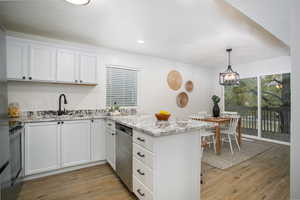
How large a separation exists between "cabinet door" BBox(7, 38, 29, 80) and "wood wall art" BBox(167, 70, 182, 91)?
323 centimetres

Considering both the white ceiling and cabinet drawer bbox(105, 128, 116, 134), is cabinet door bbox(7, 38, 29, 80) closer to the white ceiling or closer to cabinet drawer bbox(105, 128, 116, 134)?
the white ceiling

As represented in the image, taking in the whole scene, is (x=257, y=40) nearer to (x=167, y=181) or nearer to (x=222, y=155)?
(x=222, y=155)

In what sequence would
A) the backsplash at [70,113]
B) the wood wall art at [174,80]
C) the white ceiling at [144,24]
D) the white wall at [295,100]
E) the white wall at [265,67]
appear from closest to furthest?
1. the white wall at [295,100]
2. the white ceiling at [144,24]
3. the backsplash at [70,113]
4. the white wall at [265,67]
5. the wood wall art at [174,80]

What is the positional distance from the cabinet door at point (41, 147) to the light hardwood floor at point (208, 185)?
222mm

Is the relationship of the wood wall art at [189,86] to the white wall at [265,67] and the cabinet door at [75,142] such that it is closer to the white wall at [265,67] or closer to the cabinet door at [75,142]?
the white wall at [265,67]

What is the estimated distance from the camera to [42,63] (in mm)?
2398

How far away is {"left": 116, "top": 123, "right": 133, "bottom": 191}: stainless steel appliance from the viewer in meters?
1.81

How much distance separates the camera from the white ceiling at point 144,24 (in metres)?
1.72

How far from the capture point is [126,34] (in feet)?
8.27

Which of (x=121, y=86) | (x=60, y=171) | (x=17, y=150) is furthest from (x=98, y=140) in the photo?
(x=121, y=86)

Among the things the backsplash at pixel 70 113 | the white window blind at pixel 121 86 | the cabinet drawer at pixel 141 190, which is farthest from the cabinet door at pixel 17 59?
the cabinet drawer at pixel 141 190

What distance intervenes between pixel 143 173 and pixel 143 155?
20cm

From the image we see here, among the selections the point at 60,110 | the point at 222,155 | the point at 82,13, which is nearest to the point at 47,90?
the point at 60,110

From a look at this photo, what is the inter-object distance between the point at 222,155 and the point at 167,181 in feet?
7.15
